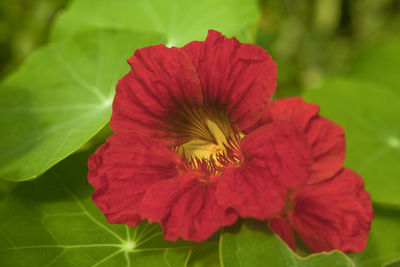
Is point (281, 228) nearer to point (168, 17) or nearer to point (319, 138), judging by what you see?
point (319, 138)

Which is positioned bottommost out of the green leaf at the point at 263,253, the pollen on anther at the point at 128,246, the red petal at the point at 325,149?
the pollen on anther at the point at 128,246

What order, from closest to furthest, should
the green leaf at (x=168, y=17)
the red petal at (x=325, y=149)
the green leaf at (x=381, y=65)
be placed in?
the red petal at (x=325, y=149) < the green leaf at (x=168, y=17) < the green leaf at (x=381, y=65)

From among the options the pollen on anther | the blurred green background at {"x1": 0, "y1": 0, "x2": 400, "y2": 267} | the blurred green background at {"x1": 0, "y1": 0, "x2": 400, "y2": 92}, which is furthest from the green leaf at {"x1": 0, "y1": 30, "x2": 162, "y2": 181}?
the blurred green background at {"x1": 0, "y1": 0, "x2": 400, "y2": 92}

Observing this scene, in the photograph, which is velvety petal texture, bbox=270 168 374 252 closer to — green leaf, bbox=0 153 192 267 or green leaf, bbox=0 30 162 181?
green leaf, bbox=0 153 192 267

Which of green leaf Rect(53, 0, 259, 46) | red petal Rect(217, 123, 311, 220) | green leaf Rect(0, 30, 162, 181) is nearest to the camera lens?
red petal Rect(217, 123, 311, 220)

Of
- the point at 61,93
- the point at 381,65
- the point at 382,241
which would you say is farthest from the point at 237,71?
the point at 381,65

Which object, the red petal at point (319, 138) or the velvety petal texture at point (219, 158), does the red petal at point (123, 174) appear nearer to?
the velvety petal texture at point (219, 158)

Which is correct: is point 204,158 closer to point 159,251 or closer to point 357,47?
point 159,251

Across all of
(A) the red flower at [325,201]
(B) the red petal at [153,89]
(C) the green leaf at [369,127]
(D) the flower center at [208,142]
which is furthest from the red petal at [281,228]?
(C) the green leaf at [369,127]
